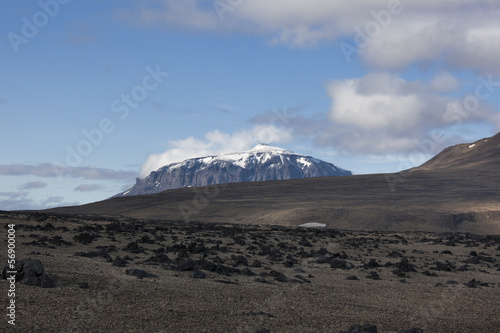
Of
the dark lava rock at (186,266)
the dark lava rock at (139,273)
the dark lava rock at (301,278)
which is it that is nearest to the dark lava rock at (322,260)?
the dark lava rock at (301,278)

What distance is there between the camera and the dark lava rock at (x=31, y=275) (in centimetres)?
1424

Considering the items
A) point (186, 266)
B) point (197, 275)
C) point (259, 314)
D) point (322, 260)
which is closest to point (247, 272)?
point (186, 266)

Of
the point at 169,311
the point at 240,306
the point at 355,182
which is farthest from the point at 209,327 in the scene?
the point at 355,182

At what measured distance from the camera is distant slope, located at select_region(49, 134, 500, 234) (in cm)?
7881

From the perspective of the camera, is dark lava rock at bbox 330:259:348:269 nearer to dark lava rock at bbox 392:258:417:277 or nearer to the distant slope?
dark lava rock at bbox 392:258:417:277

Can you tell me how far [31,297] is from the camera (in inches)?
512

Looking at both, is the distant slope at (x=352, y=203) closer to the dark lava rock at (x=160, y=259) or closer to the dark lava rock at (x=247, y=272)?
the dark lava rock at (x=160, y=259)

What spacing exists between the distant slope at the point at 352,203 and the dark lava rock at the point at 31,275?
65098 millimetres

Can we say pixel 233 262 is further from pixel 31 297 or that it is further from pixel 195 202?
pixel 195 202

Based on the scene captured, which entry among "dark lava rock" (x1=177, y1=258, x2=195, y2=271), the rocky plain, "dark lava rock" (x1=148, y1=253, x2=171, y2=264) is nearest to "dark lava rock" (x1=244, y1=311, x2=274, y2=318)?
the rocky plain

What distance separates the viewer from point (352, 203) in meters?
96.5

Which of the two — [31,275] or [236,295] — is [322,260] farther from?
[31,275]

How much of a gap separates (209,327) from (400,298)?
9333 millimetres

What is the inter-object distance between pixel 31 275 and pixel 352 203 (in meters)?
86.0
